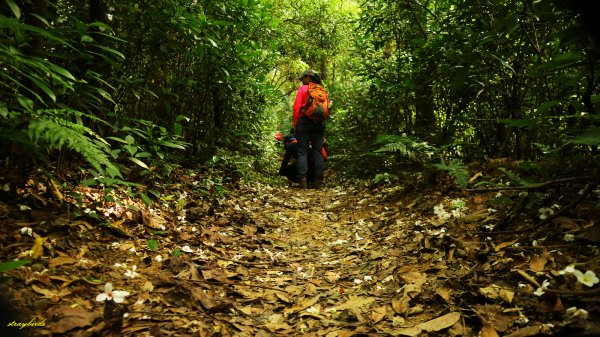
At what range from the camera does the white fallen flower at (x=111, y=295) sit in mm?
2034

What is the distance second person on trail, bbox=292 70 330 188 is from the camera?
25.5 feet

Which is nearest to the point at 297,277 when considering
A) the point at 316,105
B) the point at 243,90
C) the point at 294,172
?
the point at 243,90

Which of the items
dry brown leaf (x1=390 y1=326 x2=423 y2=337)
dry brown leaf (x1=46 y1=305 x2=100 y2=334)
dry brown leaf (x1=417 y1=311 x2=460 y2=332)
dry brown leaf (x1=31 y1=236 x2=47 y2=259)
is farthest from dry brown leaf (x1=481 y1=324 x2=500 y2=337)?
dry brown leaf (x1=31 y1=236 x2=47 y2=259)

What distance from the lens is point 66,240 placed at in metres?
2.46

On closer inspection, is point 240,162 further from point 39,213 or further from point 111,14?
point 39,213

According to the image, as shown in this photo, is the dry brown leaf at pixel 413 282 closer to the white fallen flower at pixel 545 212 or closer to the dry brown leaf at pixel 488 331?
the dry brown leaf at pixel 488 331

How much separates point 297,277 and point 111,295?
1548 mm

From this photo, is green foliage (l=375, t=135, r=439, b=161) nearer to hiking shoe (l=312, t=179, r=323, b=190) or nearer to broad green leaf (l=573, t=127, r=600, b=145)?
broad green leaf (l=573, t=127, r=600, b=145)

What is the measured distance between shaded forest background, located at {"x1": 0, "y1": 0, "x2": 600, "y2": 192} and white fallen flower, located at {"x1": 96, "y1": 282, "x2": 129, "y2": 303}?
2.50ft

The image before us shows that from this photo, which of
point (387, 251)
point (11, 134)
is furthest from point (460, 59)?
point (11, 134)

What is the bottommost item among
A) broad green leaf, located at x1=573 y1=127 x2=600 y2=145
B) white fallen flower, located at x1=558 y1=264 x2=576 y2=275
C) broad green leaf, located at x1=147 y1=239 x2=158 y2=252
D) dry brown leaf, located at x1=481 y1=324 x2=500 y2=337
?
broad green leaf, located at x1=147 y1=239 x2=158 y2=252

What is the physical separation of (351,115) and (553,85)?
5196 mm

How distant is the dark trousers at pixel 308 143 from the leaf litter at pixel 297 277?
13.5 feet

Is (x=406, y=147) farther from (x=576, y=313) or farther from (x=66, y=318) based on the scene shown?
(x=66, y=318)
